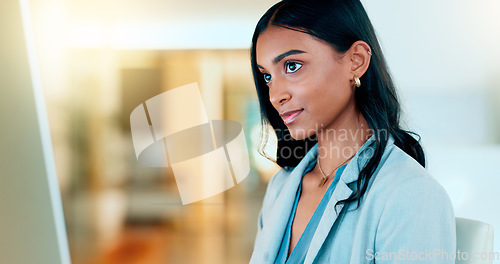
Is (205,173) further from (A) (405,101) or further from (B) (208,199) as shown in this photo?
(A) (405,101)

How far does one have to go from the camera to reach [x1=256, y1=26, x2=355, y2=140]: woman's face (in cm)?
100

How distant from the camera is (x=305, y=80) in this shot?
1014 mm

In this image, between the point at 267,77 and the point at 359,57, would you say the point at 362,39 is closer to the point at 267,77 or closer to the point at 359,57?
the point at 359,57

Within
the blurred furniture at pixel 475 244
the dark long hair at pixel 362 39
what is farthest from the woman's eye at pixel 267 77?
the blurred furniture at pixel 475 244

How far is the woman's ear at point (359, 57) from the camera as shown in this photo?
100 cm

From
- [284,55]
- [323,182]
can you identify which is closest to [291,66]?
[284,55]

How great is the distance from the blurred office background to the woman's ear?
2.21 feet

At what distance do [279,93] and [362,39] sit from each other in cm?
22

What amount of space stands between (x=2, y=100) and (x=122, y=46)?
582 mm

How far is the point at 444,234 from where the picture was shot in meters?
0.85

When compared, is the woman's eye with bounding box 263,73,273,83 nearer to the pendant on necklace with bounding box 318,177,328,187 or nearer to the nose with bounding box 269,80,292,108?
the nose with bounding box 269,80,292,108

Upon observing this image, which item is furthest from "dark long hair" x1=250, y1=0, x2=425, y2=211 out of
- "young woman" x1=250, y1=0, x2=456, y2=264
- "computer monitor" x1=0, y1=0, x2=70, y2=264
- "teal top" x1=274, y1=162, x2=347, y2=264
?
"computer monitor" x1=0, y1=0, x2=70, y2=264

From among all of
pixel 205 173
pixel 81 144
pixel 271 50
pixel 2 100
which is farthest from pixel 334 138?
pixel 2 100

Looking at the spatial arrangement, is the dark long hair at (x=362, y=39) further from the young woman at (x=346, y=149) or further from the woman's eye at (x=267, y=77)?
the woman's eye at (x=267, y=77)
